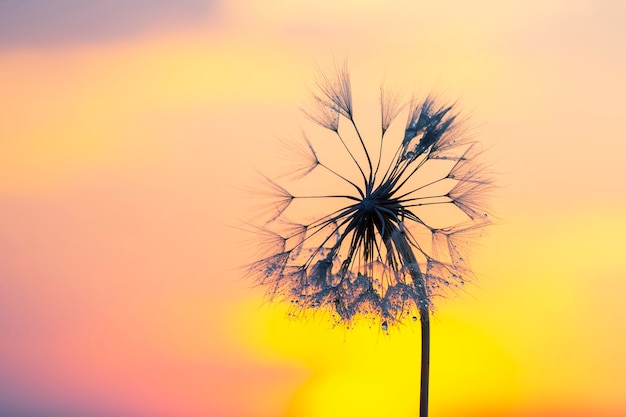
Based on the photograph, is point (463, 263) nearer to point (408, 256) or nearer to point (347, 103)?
point (408, 256)

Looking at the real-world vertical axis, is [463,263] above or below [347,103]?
below

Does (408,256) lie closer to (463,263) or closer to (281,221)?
(463,263)

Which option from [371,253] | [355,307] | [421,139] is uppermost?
[421,139]

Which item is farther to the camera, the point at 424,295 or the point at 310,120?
the point at 310,120

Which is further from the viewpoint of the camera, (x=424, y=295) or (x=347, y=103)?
(x=347, y=103)

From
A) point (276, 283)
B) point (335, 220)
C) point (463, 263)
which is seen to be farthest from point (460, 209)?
point (276, 283)

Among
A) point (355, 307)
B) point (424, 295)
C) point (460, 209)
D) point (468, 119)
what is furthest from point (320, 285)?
point (468, 119)
